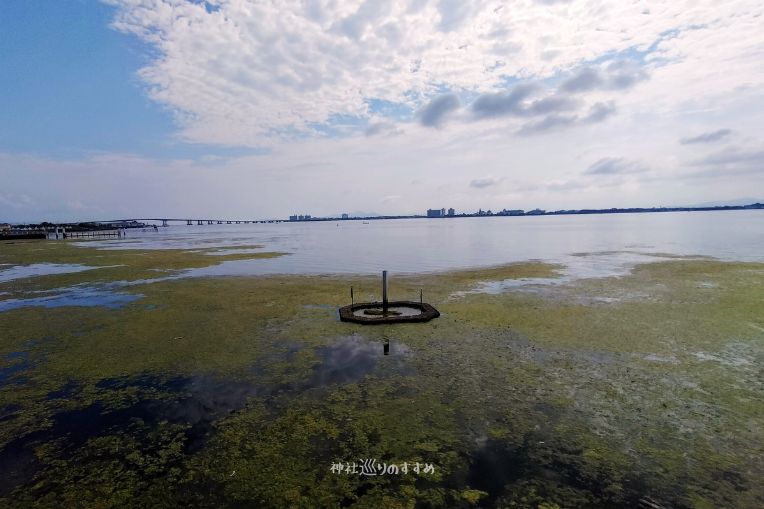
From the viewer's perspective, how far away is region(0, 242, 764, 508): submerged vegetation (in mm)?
5430

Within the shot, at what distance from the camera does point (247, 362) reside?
33.4 ft

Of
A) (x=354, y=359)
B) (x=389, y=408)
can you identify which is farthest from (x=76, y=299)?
(x=389, y=408)

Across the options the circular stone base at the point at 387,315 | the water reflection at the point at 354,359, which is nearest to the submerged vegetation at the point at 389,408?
the water reflection at the point at 354,359

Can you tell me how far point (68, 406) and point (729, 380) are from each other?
13988 mm

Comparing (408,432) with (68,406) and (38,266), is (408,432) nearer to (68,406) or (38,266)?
(68,406)

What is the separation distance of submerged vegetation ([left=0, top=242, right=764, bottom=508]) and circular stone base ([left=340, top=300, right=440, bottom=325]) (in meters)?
0.65

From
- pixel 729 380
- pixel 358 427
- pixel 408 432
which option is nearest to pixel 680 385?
pixel 729 380

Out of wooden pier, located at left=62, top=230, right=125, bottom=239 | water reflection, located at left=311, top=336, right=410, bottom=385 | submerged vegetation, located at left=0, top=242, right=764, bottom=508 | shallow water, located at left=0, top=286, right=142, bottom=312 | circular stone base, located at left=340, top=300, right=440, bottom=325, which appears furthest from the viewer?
wooden pier, located at left=62, top=230, right=125, bottom=239

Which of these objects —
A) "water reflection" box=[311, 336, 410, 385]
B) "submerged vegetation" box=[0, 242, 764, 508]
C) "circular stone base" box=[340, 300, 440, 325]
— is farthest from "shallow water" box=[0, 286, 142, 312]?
"water reflection" box=[311, 336, 410, 385]

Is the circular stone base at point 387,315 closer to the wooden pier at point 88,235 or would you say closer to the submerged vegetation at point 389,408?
the submerged vegetation at point 389,408

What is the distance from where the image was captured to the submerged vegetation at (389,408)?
543cm

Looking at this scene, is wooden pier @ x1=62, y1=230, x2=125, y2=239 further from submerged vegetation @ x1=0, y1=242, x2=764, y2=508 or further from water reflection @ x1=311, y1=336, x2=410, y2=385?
water reflection @ x1=311, y1=336, x2=410, y2=385

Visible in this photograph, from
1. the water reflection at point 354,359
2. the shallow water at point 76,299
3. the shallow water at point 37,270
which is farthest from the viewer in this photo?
the shallow water at point 37,270

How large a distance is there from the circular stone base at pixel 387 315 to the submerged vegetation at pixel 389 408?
65cm
